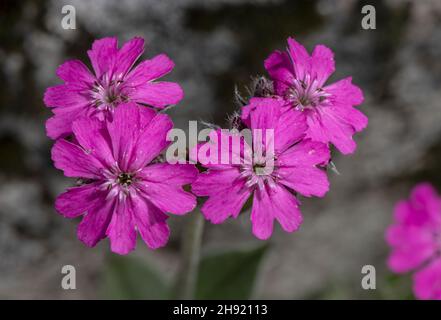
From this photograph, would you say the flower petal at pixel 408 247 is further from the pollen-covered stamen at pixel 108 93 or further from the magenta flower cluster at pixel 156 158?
the pollen-covered stamen at pixel 108 93

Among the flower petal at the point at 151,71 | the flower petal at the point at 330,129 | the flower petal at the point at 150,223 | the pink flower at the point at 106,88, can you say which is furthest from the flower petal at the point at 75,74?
the flower petal at the point at 330,129

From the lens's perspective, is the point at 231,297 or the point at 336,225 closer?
the point at 231,297

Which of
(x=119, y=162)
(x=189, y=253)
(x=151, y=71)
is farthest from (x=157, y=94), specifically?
(x=189, y=253)

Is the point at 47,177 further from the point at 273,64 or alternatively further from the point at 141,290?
the point at 273,64

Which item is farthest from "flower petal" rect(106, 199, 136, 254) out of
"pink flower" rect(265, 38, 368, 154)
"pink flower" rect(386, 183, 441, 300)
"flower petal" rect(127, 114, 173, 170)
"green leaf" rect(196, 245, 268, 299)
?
"pink flower" rect(386, 183, 441, 300)
